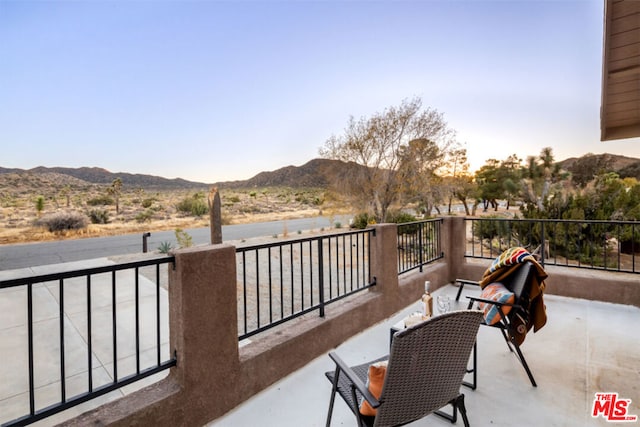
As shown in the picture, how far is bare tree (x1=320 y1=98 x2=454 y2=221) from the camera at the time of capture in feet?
41.2

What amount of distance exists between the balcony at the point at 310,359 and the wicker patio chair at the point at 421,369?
727mm

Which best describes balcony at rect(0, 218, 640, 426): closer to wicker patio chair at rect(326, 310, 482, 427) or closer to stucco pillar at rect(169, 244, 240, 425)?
stucco pillar at rect(169, 244, 240, 425)

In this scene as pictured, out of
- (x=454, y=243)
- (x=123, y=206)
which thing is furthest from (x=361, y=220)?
(x=123, y=206)

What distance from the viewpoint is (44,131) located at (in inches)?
1081

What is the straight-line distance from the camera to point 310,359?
2.69 meters

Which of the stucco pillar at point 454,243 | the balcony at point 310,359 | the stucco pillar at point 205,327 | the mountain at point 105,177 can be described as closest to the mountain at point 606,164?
the stucco pillar at point 454,243

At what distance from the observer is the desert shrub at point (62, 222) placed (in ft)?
55.5

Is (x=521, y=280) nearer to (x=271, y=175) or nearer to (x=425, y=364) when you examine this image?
(x=425, y=364)

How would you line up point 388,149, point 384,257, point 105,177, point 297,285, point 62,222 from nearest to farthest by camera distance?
point 384,257, point 297,285, point 388,149, point 62,222, point 105,177

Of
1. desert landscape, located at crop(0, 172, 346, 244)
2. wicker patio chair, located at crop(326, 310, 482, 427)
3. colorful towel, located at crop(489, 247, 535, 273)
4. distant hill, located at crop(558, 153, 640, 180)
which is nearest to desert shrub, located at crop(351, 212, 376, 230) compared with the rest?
desert landscape, located at crop(0, 172, 346, 244)

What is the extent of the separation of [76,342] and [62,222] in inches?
693

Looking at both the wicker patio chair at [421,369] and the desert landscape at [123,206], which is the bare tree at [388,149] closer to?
the desert landscape at [123,206]

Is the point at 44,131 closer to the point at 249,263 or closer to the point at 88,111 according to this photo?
the point at 88,111

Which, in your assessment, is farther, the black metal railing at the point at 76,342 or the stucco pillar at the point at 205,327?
the stucco pillar at the point at 205,327
